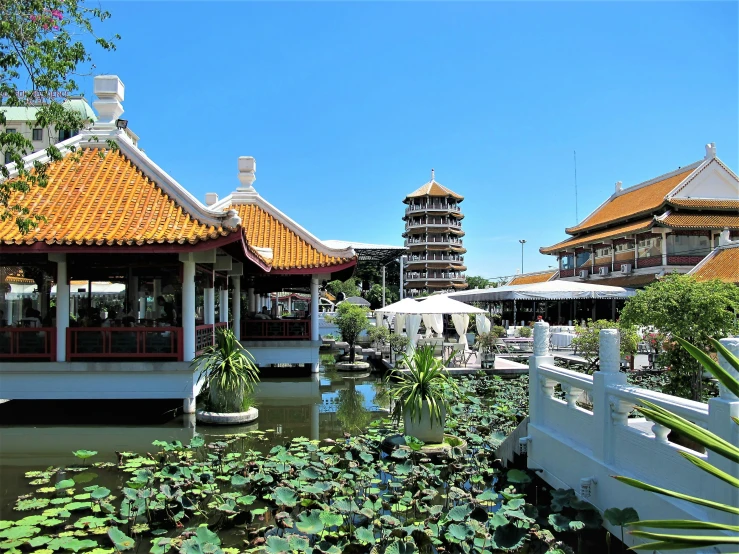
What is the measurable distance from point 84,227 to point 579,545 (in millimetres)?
8871

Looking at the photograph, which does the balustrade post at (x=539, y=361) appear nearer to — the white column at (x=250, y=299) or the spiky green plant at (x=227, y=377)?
the spiky green plant at (x=227, y=377)

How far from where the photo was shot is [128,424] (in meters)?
9.41

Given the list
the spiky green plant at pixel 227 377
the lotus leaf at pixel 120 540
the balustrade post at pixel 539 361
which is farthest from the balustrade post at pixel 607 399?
the spiky green plant at pixel 227 377

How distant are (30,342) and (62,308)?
2.62ft

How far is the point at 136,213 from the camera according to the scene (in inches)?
402

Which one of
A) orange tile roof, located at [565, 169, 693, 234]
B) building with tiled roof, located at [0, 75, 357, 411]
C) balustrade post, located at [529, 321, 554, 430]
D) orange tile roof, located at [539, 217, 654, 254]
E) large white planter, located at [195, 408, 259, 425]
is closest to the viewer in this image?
balustrade post, located at [529, 321, 554, 430]

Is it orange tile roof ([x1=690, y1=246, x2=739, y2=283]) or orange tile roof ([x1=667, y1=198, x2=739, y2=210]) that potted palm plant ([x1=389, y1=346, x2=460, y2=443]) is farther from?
orange tile roof ([x1=667, y1=198, x2=739, y2=210])

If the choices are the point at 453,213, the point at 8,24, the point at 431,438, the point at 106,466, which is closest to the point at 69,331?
the point at 106,466

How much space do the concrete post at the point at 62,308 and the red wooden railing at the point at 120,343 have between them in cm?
9

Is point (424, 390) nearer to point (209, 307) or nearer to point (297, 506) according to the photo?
point (297, 506)

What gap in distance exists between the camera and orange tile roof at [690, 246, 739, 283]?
24.9 metres

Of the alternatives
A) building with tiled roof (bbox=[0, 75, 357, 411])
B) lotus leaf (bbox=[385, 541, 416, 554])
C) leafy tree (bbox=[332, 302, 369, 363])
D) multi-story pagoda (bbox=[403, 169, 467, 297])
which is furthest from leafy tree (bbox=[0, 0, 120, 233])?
multi-story pagoda (bbox=[403, 169, 467, 297])

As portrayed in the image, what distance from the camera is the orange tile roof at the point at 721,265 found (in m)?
24.9

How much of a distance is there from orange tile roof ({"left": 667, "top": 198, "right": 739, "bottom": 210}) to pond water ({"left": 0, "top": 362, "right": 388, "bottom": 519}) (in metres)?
25.0
